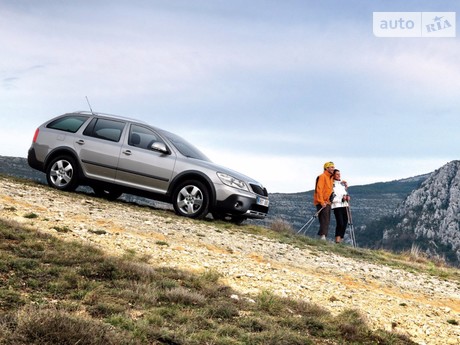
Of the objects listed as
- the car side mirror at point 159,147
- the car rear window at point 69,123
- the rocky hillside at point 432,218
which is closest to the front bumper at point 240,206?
the car side mirror at point 159,147

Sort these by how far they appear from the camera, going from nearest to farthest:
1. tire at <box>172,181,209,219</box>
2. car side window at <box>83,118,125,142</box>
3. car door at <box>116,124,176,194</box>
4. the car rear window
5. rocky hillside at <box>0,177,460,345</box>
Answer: rocky hillside at <box>0,177,460,345</box> → tire at <box>172,181,209,219</box> → car door at <box>116,124,176,194</box> → car side window at <box>83,118,125,142</box> → the car rear window

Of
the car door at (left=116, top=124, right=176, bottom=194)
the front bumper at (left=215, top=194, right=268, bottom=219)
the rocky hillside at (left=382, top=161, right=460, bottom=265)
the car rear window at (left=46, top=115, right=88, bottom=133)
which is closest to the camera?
the front bumper at (left=215, top=194, right=268, bottom=219)

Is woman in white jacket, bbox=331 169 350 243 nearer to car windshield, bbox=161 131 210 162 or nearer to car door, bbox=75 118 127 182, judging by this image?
car windshield, bbox=161 131 210 162

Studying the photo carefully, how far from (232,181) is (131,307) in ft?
23.0

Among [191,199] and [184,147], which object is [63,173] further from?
[191,199]

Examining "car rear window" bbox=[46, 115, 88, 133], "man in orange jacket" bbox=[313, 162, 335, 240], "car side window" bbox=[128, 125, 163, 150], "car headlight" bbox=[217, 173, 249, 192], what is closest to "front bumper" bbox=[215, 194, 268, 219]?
"car headlight" bbox=[217, 173, 249, 192]

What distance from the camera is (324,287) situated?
26.8 ft

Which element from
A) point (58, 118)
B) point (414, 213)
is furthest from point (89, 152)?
point (414, 213)

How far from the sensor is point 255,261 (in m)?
9.25

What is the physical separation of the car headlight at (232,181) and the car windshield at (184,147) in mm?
1113

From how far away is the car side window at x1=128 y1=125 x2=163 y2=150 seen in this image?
43.3ft

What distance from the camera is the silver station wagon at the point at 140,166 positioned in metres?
12.5

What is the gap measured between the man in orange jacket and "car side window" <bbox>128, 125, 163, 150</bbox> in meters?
4.66

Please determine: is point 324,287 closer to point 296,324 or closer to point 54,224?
point 296,324
